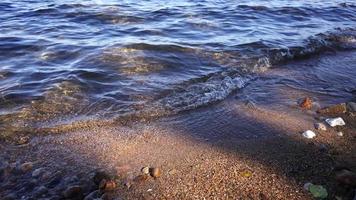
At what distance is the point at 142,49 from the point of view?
773 centimetres

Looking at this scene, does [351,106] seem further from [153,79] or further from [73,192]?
[73,192]

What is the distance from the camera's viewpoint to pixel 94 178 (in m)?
3.88

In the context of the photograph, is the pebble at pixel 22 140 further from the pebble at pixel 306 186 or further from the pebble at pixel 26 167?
the pebble at pixel 306 186

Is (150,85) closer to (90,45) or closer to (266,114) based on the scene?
(266,114)

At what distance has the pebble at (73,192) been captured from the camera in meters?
3.61

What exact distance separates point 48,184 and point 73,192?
300 millimetres

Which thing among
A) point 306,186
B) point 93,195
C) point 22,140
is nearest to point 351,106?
point 306,186

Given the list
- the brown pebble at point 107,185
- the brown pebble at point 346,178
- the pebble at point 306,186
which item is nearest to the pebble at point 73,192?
the brown pebble at point 107,185

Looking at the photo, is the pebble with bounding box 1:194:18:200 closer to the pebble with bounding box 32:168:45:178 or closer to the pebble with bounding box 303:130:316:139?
the pebble with bounding box 32:168:45:178

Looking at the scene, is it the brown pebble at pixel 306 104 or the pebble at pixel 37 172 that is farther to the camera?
the brown pebble at pixel 306 104

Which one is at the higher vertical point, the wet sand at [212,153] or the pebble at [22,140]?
the pebble at [22,140]

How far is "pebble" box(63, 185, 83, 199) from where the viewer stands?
11.9 feet

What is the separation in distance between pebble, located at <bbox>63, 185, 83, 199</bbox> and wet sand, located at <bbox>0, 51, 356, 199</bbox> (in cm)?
26

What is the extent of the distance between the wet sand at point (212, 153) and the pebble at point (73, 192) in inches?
10.3
